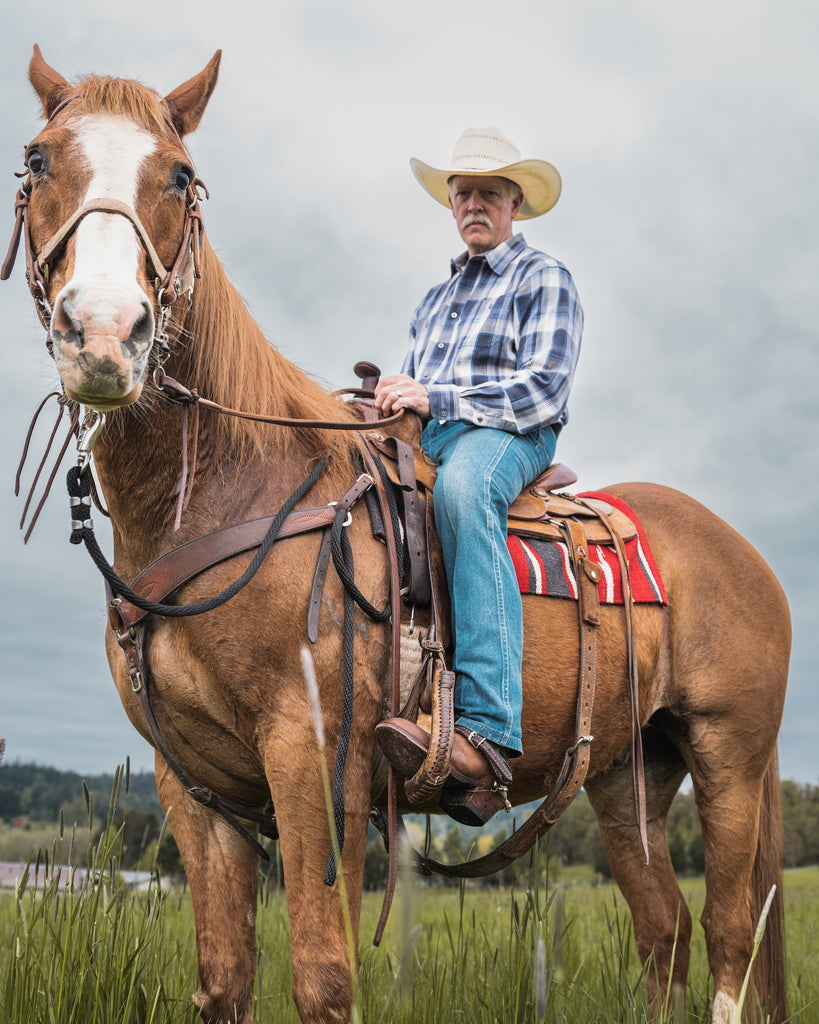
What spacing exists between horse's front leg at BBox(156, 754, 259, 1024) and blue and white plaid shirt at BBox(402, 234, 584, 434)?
1.74 meters

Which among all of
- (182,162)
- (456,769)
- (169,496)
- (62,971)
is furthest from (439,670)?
(182,162)

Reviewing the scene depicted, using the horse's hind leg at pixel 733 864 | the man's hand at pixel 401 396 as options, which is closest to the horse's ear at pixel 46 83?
the man's hand at pixel 401 396

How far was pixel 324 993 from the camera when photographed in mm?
2369

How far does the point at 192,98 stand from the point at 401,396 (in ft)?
4.16

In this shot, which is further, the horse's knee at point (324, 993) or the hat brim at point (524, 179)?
the hat brim at point (524, 179)

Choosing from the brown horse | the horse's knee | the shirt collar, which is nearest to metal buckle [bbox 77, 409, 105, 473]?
the brown horse

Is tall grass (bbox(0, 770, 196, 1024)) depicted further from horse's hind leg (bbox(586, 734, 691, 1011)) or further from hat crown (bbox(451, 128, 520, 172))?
hat crown (bbox(451, 128, 520, 172))

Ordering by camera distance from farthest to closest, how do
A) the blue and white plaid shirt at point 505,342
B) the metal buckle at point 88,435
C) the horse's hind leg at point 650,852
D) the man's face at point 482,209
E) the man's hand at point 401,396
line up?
the horse's hind leg at point 650,852 < the man's face at point 482,209 < the blue and white plaid shirt at point 505,342 < the man's hand at point 401,396 < the metal buckle at point 88,435

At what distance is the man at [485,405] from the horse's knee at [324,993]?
606mm

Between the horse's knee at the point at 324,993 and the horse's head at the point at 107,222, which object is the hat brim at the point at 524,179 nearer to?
the horse's head at the point at 107,222

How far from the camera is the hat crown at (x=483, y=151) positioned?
3.89 meters

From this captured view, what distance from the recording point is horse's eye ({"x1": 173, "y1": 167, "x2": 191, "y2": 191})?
2.63m

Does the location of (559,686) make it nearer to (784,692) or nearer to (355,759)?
(355,759)

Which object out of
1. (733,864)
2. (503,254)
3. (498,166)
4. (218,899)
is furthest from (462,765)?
(498,166)
